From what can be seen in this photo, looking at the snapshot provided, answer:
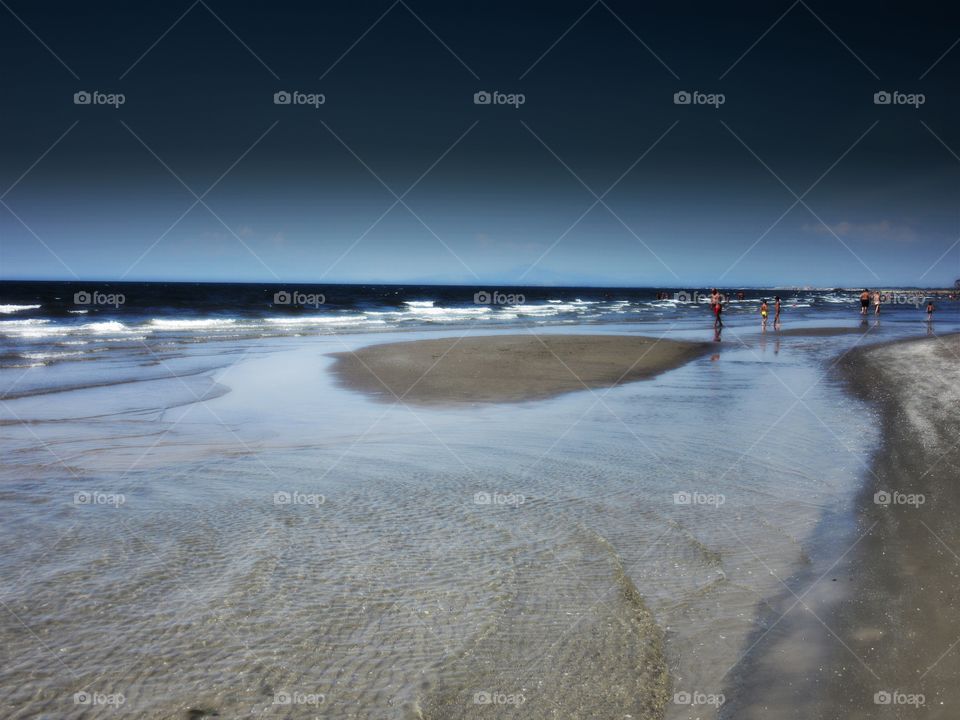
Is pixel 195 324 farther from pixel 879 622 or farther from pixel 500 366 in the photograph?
pixel 879 622

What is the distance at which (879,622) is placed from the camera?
4.34m

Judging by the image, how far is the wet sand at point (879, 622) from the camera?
355cm

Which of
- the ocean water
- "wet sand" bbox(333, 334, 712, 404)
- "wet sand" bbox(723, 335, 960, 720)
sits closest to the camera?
"wet sand" bbox(723, 335, 960, 720)

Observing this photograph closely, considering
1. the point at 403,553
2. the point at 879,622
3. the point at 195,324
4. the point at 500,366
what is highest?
the point at 195,324

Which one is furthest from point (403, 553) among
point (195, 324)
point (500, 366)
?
point (195, 324)

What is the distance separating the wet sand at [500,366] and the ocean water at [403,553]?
2678mm

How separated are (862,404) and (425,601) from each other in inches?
444

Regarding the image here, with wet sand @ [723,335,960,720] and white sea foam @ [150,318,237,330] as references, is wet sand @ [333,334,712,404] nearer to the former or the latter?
wet sand @ [723,335,960,720]

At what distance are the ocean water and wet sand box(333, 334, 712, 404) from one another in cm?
268

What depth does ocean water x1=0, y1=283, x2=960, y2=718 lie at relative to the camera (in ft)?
12.2

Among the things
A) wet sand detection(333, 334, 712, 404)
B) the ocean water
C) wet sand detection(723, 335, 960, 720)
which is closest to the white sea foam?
wet sand detection(333, 334, 712, 404)

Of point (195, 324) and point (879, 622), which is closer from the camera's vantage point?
point (879, 622)

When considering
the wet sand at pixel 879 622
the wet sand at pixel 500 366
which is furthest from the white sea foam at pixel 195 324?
the wet sand at pixel 879 622

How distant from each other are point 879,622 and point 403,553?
3520 millimetres
